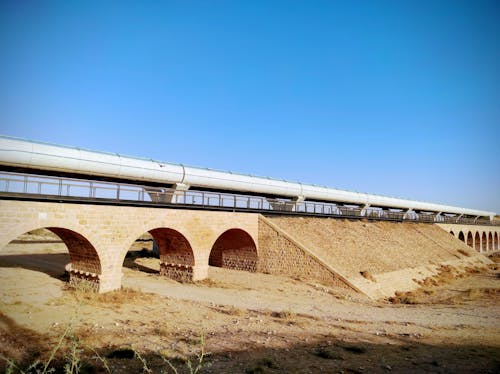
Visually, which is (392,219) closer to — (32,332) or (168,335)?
(168,335)

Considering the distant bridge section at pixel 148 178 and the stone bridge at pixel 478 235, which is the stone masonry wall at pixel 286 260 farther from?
the stone bridge at pixel 478 235

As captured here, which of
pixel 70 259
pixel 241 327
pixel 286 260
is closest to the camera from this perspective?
pixel 241 327

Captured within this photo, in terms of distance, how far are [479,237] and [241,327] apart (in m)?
60.5

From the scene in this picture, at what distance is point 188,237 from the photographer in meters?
17.3

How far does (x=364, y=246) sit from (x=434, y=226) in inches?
879

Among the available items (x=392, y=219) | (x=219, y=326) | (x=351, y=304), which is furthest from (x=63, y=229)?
(x=392, y=219)

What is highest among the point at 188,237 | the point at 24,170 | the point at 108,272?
the point at 24,170

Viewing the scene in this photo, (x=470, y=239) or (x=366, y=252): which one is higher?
(x=366, y=252)

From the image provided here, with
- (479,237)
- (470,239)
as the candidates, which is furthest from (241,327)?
(479,237)

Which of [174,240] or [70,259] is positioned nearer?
[174,240]

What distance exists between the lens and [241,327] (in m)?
11.1

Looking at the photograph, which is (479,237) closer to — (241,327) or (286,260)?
Answer: (286,260)

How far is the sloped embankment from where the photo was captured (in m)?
19.5

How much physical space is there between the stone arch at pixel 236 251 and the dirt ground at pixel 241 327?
2631mm
